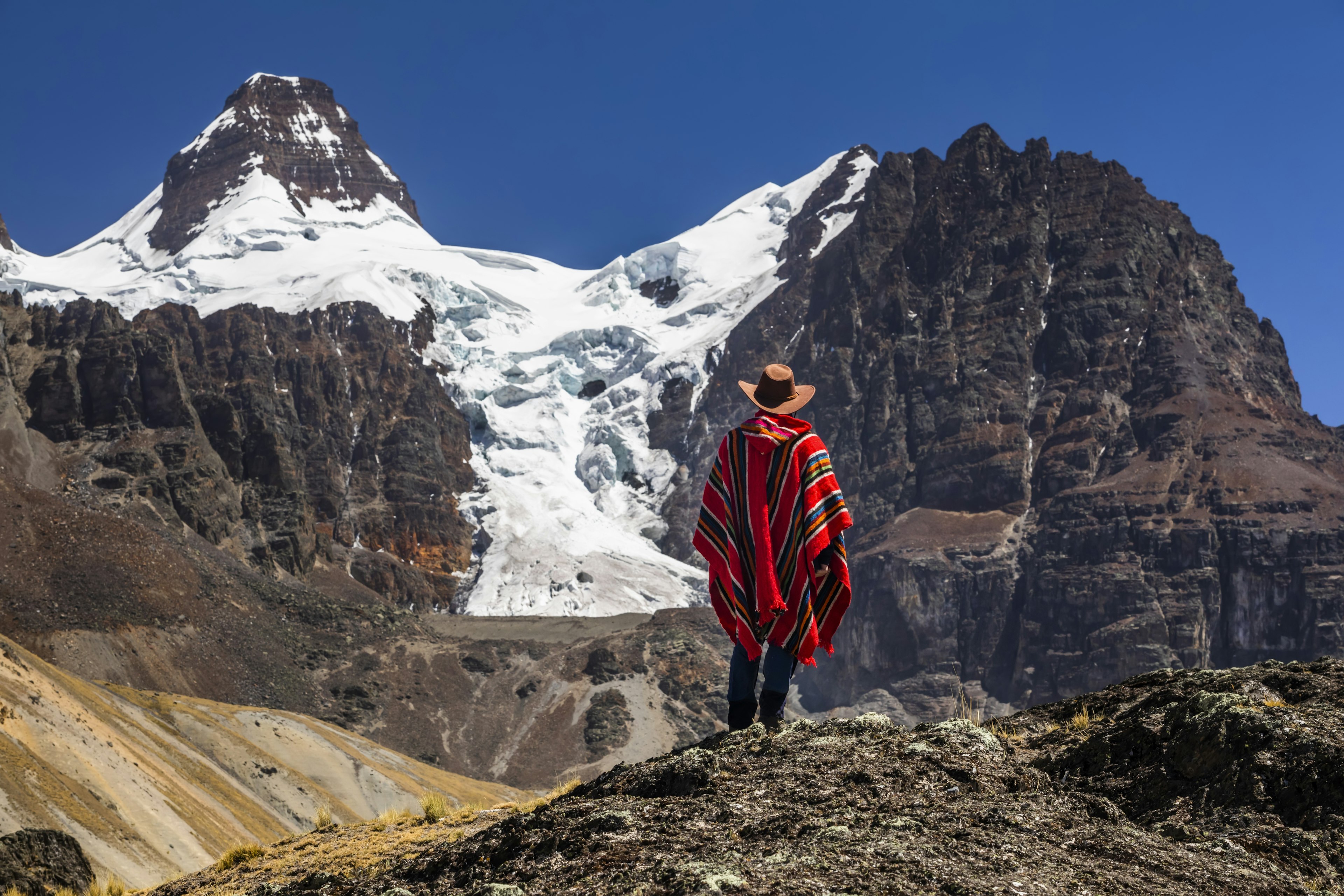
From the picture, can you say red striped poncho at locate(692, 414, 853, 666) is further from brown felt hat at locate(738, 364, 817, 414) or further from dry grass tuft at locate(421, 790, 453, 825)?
dry grass tuft at locate(421, 790, 453, 825)

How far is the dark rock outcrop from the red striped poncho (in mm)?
8881

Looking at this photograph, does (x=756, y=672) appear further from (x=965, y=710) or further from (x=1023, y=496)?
(x=1023, y=496)

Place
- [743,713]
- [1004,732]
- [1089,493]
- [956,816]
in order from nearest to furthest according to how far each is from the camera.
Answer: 1. [956,816]
2. [743,713]
3. [1004,732]
4. [1089,493]

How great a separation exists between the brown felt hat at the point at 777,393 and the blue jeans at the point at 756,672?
2.12 m

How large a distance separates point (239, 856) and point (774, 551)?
22.0 ft

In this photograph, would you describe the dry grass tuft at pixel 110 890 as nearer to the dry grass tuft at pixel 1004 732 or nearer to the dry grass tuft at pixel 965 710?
the dry grass tuft at pixel 965 710

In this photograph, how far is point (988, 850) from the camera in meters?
7.32

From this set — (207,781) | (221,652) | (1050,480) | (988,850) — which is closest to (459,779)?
(207,781)

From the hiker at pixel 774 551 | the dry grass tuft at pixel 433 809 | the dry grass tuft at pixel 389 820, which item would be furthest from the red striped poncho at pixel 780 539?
the dry grass tuft at pixel 389 820

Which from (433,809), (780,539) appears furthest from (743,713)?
(433,809)

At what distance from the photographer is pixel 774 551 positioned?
10695mm

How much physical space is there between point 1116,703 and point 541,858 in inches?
237

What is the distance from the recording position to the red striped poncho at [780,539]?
1055 centimetres

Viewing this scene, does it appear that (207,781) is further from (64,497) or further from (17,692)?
(64,497)
